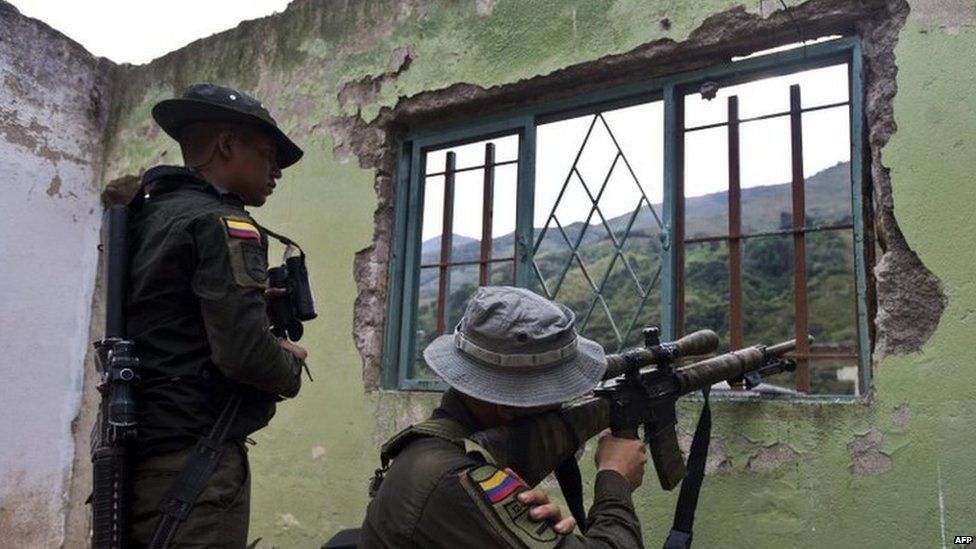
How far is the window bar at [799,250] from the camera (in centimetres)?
240

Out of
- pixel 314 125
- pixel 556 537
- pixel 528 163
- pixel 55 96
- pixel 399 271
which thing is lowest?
pixel 556 537

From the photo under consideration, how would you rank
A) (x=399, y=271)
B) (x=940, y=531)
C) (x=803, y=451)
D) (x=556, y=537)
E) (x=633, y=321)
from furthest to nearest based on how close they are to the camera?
(x=399, y=271) → (x=633, y=321) → (x=803, y=451) → (x=940, y=531) → (x=556, y=537)

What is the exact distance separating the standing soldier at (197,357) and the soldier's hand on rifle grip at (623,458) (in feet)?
2.73

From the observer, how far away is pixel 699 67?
2.67 metres

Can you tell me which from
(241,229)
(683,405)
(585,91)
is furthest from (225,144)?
(683,405)

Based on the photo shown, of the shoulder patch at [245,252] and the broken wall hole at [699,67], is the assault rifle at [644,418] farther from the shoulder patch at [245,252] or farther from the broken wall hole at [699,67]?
the shoulder patch at [245,252]

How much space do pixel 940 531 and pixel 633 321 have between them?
3.65ft

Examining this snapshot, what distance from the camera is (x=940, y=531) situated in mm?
2027

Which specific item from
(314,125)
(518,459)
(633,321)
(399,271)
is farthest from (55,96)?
(518,459)

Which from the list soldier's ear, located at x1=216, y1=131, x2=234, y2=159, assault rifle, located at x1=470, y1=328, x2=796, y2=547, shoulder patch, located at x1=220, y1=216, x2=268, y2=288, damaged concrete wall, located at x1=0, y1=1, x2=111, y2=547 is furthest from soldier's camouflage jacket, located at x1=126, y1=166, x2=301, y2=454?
damaged concrete wall, located at x1=0, y1=1, x2=111, y2=547

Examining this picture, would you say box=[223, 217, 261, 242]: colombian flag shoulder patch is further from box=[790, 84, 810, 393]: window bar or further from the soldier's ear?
box=[790, 84, 810, 393]: window bar

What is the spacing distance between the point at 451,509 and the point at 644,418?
666 millimetres

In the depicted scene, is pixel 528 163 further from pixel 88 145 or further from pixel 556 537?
pixel 88 145

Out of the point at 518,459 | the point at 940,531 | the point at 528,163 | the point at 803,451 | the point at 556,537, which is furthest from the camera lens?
the point at 528,163
